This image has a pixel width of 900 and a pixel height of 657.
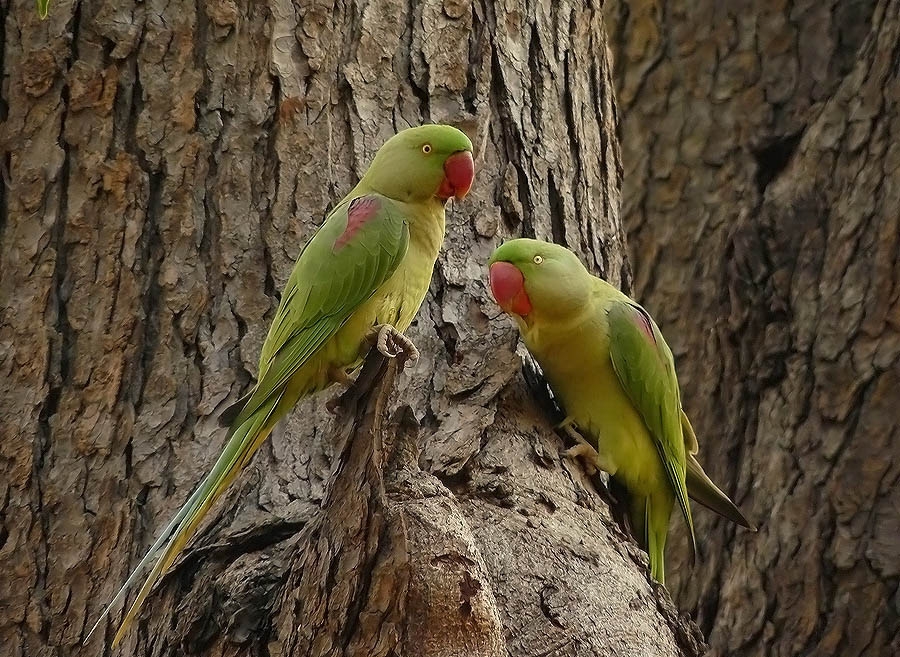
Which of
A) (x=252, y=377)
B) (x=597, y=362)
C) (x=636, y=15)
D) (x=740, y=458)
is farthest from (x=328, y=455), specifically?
(x=636, y=15)

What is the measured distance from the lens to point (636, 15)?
4242 millimetres

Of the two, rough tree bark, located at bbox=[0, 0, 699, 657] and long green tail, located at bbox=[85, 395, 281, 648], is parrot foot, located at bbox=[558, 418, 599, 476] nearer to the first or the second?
rough tree bark, located at bbox=[0, 0, 699, 657]

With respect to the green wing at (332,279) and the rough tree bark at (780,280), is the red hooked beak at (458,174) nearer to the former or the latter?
the green wing at (332,279)

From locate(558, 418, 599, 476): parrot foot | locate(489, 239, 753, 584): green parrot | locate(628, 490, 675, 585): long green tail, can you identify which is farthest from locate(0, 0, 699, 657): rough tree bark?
locate(628, 490, 675, 585): long green tail

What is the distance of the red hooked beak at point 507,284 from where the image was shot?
259 cm

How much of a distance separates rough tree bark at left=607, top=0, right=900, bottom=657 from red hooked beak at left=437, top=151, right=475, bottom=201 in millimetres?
1323

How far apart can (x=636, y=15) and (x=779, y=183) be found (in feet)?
3.28

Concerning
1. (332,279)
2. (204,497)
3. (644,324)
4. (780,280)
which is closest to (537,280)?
(644,324)

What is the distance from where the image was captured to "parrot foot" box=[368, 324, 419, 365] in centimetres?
220

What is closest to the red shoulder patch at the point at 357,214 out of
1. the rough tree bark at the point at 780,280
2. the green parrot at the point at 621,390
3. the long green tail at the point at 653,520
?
the green parrot at the point at 621,390

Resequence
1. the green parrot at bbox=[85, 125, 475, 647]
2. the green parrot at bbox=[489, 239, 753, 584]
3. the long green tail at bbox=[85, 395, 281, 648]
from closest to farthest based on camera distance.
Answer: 1. the long green tail at bbox=[85, 395, 281, 648]
2. the green parrot at bbox=[85, 125, 475, 647]
3. the green parrot at bbox=[489, 239, 753, 584]

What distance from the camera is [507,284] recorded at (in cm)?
259

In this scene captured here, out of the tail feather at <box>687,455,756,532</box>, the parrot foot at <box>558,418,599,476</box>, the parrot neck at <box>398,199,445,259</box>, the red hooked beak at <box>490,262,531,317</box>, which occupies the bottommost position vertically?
the tail feather at <box>687,455,756,532</box>

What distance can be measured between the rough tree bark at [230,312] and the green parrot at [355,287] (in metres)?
0.12
